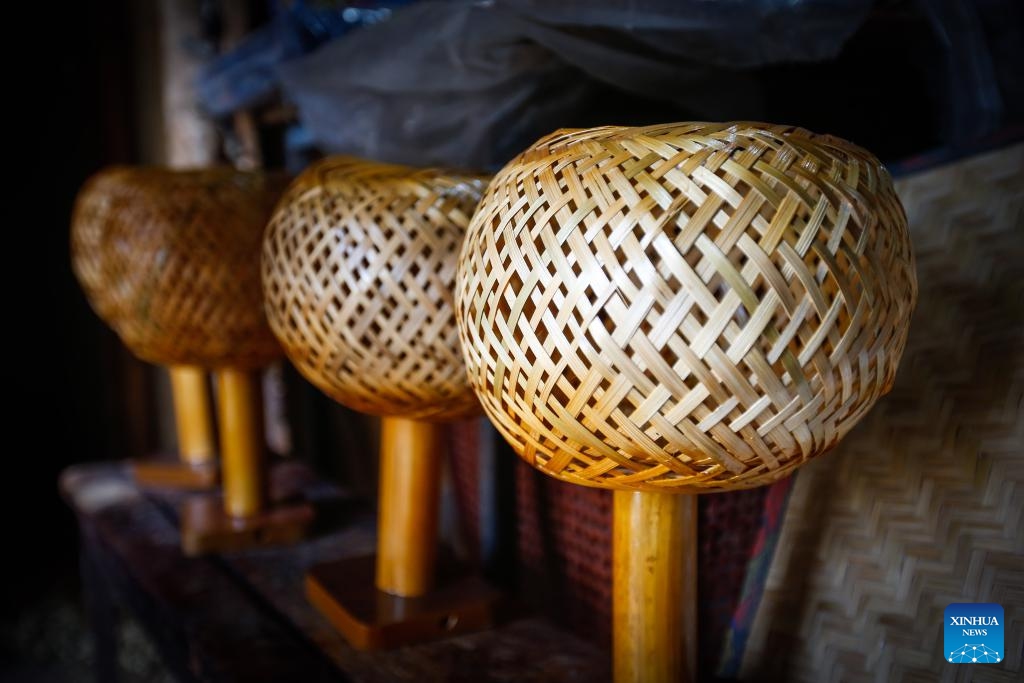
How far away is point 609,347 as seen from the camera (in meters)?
0.42

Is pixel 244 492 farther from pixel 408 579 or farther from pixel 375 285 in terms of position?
pixel 375 285

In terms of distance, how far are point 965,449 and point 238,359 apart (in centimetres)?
78

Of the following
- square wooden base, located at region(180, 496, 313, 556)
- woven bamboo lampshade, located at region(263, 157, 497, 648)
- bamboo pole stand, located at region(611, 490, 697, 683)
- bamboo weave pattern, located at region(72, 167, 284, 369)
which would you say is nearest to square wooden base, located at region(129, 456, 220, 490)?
square wooden base, located at region(180, 496, 313, 556)

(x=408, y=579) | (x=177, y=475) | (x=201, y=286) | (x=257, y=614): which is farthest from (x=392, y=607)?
(x=177, y=475)

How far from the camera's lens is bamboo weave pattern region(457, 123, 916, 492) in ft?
1.34

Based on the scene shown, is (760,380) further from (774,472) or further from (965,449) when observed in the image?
(965,449)

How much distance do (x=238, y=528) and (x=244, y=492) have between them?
53 millimetres

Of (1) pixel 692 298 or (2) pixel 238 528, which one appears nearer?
(1) pixel 692 298

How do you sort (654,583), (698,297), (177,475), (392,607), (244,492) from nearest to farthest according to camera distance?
(698,297)
(654,583)
(392,607)
(244,492)
(177,475)

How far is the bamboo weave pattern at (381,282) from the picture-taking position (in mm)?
647

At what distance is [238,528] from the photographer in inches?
39.8

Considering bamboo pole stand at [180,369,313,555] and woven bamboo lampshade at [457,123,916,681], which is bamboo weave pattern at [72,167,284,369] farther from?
woven bamboo lampshade at [457,123,916,681]

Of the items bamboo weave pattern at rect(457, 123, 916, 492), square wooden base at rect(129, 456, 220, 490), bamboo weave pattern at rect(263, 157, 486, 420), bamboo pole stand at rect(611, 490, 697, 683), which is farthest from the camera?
square wooden base at rect(129, 456, 220, 490)

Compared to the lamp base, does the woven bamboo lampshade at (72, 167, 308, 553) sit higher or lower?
higher
